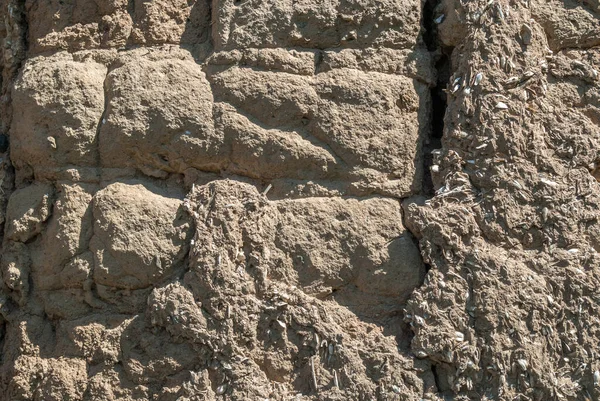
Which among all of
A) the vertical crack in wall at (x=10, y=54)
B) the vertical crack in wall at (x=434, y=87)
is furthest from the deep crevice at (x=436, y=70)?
the vertical crack in wall at (x=10, y=54)

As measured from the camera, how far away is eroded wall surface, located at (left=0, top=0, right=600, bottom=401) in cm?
275

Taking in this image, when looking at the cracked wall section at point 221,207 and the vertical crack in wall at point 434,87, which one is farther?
the vertical crack in wall at point 434,87

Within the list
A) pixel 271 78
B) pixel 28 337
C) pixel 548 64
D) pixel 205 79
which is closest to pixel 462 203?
pixel 548 64

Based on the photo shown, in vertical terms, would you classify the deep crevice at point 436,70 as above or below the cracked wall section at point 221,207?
above

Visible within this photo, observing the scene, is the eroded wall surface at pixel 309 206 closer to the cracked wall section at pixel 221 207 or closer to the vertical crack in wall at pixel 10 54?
the cracked wall section at pixel 221 207

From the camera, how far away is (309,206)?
9.52ft

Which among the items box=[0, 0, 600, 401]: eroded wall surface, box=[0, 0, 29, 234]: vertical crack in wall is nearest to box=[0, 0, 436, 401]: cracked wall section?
box=[0, 0, 600, 401]: eroded wall surface

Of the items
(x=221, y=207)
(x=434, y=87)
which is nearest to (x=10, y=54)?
(x=221, y=207)

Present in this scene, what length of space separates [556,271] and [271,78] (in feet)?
3.77

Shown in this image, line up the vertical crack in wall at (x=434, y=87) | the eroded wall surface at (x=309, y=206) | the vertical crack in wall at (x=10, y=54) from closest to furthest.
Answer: the eroded wall surface at (x=309, y=206) → the vertical crack in wall at (x=434, y=87) → the vertical crack in wall at (x=10, y=54)

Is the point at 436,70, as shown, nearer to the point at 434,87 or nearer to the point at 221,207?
the point at 434,87

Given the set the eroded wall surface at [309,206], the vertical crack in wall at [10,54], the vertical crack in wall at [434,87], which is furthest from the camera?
the vertical crack in wall at [10,54]

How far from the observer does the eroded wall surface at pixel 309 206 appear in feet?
9.01

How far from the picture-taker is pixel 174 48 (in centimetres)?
307
